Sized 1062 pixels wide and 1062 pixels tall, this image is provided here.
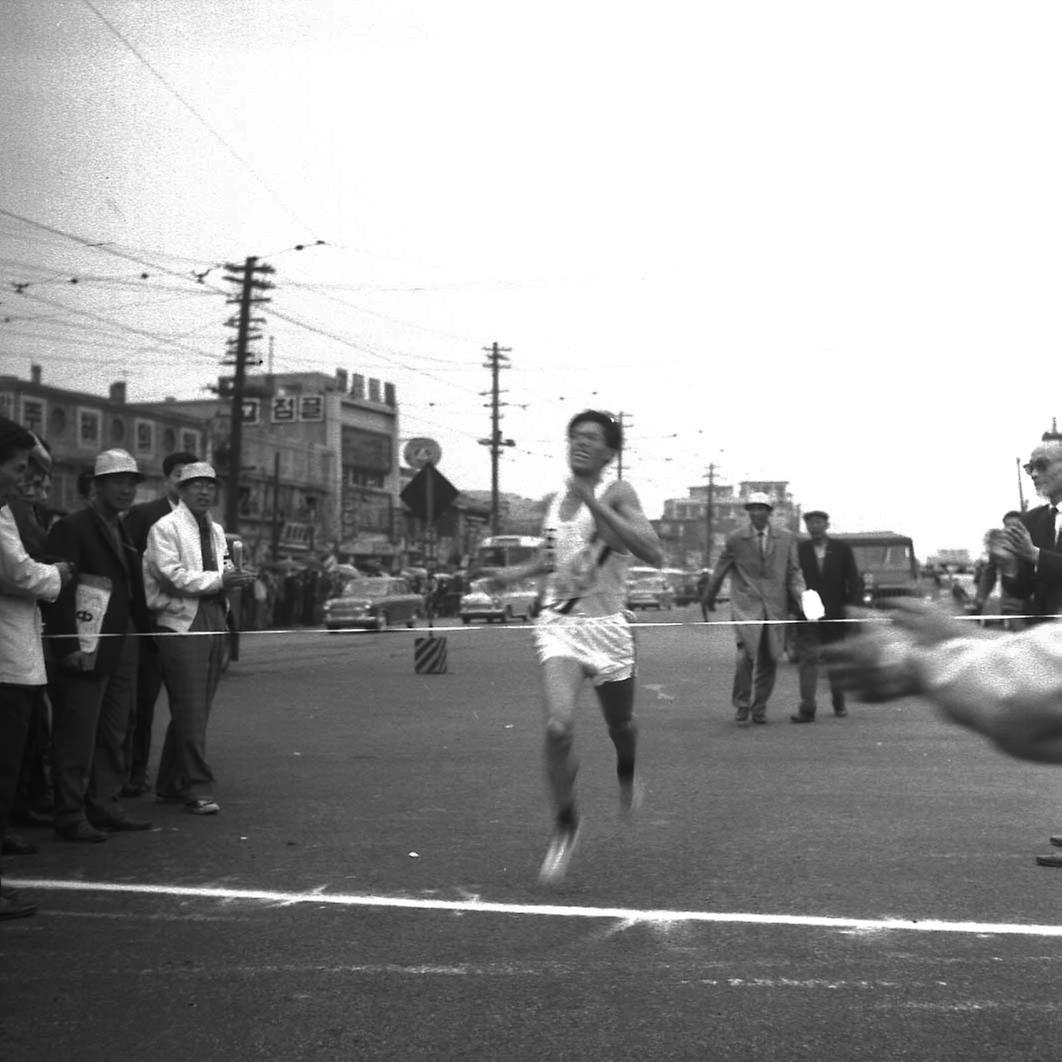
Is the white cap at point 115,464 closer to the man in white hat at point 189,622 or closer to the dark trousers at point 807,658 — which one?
the man in white hat at point 189,622

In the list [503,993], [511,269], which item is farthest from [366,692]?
[511,269]

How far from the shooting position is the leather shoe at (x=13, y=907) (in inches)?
180

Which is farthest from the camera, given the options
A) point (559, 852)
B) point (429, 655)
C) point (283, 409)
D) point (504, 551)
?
point (559, 852)

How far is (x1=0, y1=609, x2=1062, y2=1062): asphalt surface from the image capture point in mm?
3572

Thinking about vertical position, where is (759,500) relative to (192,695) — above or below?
above

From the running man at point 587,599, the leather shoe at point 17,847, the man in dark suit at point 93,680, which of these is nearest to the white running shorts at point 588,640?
the running man at point 587,599

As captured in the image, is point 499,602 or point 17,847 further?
point 17,847

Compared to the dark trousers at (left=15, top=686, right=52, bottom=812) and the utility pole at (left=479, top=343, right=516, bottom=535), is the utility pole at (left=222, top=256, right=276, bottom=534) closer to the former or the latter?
the utility pole at (left=479, top=343, right=516, bottom=535)

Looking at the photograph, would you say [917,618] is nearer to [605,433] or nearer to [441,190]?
[605,433]

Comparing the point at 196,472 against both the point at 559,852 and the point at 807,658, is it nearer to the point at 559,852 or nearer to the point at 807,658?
the point at 807,658

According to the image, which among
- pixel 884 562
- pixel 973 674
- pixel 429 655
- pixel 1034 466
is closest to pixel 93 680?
pixel 429 655

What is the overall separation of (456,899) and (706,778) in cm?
87

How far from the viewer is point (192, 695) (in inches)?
165

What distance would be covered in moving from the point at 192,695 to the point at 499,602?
0.97m
